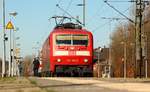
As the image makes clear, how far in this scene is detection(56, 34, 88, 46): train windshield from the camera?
129 feet

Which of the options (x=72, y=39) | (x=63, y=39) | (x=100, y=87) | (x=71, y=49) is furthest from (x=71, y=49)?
(x=100, y=87)

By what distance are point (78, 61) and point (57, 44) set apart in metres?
2.07

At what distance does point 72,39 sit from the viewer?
1549 inches

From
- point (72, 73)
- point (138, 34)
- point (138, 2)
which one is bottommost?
point (72, 73)

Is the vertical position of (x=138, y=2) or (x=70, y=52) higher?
(x=138, y=2)

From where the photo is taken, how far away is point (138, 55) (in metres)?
45.7

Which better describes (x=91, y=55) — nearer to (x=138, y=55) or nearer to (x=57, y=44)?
(x=57, y=44)

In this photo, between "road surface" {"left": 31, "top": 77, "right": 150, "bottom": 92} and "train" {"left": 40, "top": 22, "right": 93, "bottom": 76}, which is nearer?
"road surface" {"left": 31, "top": 77, "right": 150, "bottom": 92}

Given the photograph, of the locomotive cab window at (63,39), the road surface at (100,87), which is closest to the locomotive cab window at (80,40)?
the locomotive cab window at (63,39)

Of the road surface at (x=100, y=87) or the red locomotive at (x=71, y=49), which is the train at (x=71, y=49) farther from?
the road surface at (x=100, y=87)

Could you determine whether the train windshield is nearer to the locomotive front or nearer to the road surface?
the locomotive front

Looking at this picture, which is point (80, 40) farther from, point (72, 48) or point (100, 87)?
point (100, 87)

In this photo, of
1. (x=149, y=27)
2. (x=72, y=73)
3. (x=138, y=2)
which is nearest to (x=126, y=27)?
(x=149, y=27)

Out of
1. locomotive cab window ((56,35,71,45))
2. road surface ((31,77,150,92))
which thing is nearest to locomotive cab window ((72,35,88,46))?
locomotive cab window ((56,35,71,45))
